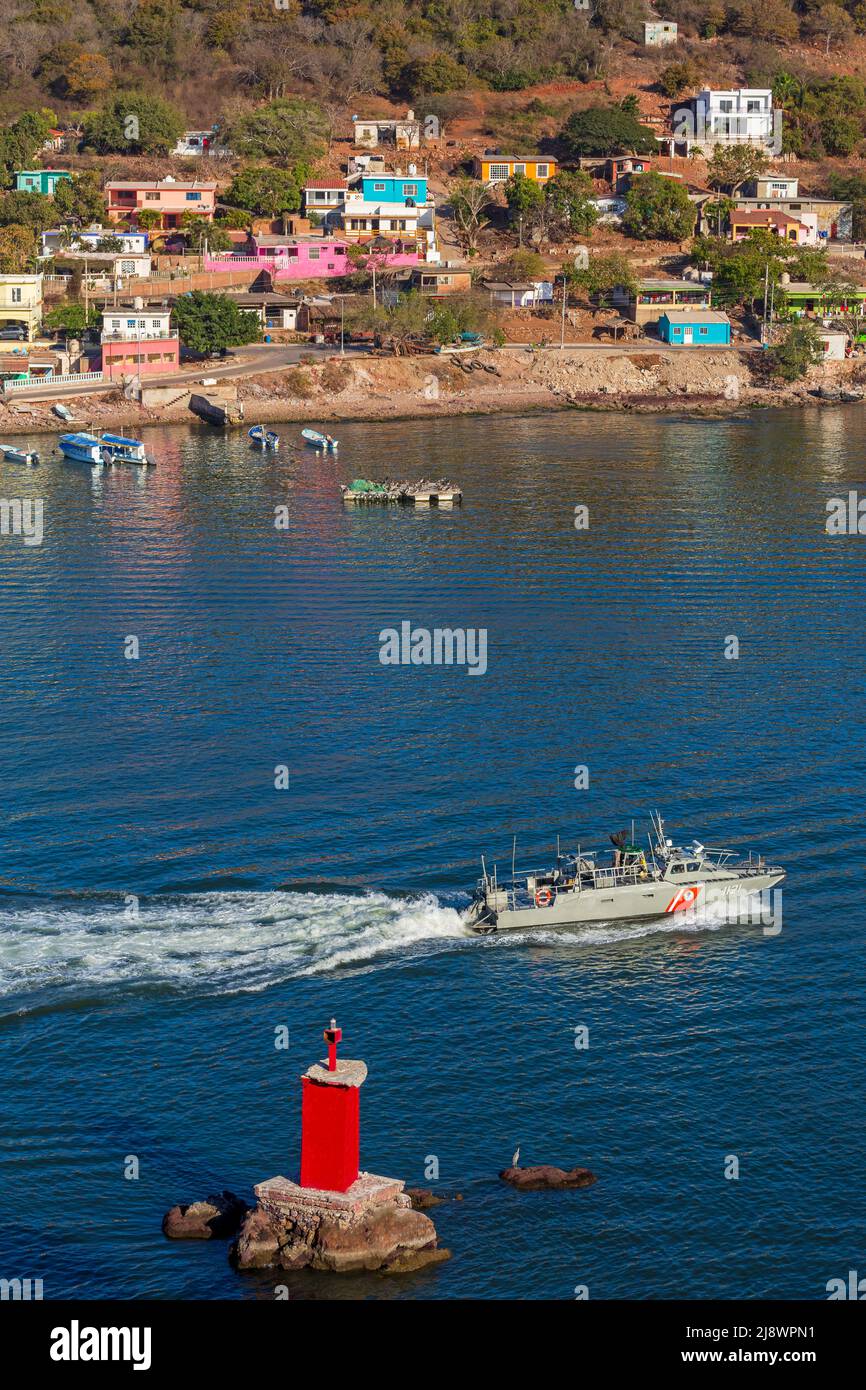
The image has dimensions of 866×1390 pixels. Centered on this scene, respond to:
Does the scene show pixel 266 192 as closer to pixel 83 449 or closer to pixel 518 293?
pixel 518 293

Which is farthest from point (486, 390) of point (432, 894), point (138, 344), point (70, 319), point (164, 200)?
point (432, 894)

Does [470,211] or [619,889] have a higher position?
[470,211]

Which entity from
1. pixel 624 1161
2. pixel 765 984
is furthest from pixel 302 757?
pixel 624 1161

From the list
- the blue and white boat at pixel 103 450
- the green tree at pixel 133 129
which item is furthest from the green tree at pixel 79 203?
the blue and white boat at pixel 103 450

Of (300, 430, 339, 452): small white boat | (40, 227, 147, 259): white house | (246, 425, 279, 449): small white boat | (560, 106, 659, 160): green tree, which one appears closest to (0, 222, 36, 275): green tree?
(40, 227, 147, 259): white house

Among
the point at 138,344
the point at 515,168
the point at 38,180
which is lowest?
the point at 138,344

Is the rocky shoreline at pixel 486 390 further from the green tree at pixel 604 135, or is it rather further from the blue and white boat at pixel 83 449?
the green tree at pixel 604 135
